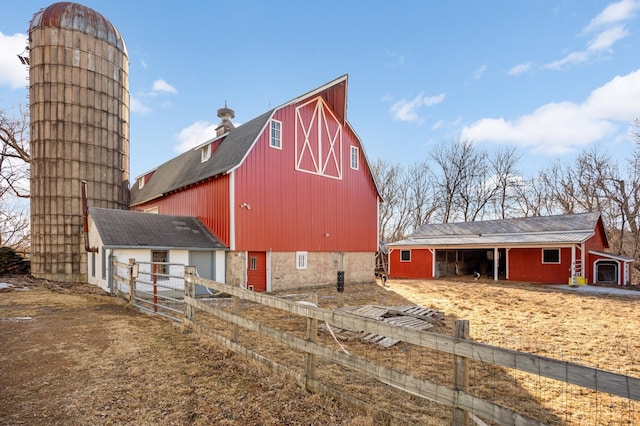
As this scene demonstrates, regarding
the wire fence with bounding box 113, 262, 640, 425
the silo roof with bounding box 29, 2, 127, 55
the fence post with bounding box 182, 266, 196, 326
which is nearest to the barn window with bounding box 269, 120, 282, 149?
the fence post with bounding box 182, 266, 196, 326

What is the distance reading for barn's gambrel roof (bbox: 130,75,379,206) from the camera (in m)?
16.0

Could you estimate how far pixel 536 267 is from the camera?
71.1 feet

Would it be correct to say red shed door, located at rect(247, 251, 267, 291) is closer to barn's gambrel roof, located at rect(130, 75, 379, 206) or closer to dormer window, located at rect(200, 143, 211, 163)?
barn's gambrel roof, located at rect(130, 75, 379, 206)

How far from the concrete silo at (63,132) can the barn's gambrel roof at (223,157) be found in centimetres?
376

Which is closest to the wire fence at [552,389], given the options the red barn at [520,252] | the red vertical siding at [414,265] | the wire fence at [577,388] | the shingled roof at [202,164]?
the wire fence at [577,388]

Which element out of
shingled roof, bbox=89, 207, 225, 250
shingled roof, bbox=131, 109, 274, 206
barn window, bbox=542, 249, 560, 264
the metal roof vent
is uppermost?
the metal roof vent

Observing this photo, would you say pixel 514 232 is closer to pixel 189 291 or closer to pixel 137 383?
pixel 189 291

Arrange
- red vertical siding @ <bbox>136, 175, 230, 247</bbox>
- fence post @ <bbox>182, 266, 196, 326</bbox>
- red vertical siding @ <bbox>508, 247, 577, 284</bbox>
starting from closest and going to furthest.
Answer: fence post @ <bbox>182, 266, 196, 326</bbox> < red vertical siding @ <bbox>136, 175, 230, 247</bbox> < red vertical siding @ <bbox>508, 247, 577, 284</bbox>

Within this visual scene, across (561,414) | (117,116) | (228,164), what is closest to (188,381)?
(561,414)

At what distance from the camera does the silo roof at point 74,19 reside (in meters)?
18.1

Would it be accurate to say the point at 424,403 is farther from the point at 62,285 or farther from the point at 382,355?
the point at 62,285

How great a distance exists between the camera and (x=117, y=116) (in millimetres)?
19938

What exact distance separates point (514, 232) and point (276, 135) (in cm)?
1793

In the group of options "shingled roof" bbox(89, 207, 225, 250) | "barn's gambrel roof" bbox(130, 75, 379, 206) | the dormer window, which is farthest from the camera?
the dormer window
